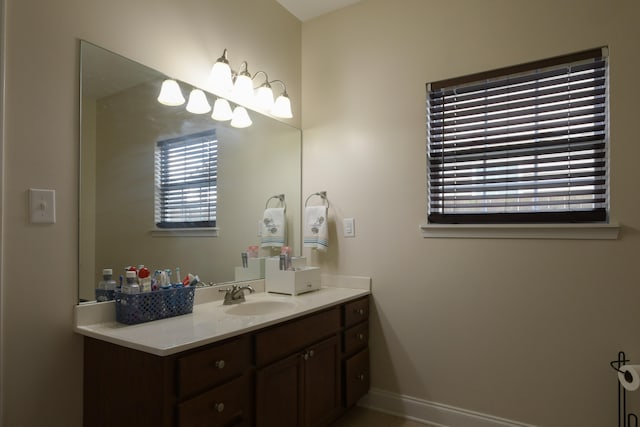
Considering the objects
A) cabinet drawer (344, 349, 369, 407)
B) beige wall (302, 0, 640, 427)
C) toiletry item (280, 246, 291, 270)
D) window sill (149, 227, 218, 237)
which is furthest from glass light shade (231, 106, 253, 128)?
cabinet drawer (344, 349, 369, 407)

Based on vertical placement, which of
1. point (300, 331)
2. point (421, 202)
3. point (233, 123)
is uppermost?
point (233, 123)

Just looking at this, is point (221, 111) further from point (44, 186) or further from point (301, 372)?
point (301, 372)

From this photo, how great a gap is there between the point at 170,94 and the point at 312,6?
1272 millimetres

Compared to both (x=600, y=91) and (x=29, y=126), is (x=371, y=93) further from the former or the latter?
(x=29, y=126)

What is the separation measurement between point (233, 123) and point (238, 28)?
1.82 feet

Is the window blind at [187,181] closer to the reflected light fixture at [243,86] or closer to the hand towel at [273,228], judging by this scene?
the reflected light fixture at [243,86]

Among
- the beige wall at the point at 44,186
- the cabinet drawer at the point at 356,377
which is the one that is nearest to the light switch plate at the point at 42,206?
the beige wall at the point at 44,186

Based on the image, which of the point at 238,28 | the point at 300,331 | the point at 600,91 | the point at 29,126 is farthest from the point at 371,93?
the point at 29,126

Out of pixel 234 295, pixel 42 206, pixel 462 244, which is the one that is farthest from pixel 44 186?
pixel 462 244

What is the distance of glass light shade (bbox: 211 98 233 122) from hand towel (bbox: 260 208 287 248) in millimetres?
613

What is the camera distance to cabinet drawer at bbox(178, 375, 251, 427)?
1.27 m

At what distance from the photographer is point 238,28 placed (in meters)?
2.27

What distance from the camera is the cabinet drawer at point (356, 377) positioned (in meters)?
2.15

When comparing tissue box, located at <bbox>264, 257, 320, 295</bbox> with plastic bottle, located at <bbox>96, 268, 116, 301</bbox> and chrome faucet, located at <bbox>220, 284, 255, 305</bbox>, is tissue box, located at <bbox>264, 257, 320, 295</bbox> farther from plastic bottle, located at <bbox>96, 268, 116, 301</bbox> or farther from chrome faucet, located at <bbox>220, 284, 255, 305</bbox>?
plastic bottle, located at <bbox>96, 268, 116, 301</bbox>
